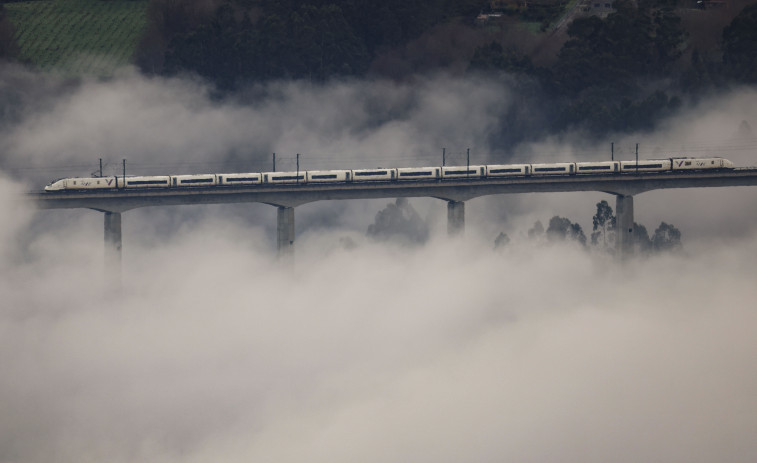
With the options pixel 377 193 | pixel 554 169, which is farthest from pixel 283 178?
pixel 554 169

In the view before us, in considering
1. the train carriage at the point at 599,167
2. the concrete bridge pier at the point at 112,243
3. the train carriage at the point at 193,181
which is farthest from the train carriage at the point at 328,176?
the train carriage at the point at 599,167

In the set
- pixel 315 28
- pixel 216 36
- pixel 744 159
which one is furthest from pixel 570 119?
pixel 216 36

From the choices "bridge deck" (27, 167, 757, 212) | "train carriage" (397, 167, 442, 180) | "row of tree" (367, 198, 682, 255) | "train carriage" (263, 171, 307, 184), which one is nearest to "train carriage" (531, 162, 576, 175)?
"bridge deck" (27, 167, 757, 212)

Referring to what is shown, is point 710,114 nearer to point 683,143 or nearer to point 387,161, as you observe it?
point 683,143

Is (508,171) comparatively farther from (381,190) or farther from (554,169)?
(381,190)

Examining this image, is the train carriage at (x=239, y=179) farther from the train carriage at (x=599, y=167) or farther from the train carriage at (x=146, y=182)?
the train carriage at (x=599, y=167)

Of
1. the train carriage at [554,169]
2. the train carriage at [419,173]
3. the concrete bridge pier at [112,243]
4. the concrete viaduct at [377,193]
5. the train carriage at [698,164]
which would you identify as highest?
the train carriage at [698,164]
